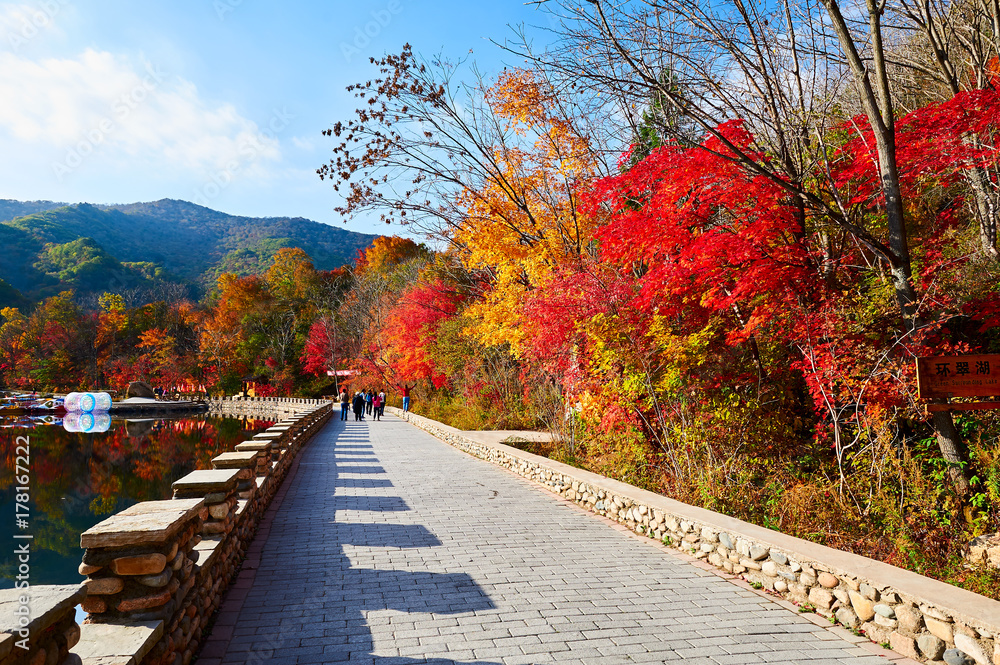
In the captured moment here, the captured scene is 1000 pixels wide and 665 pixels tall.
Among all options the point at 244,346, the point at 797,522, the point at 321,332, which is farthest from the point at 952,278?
the point at 244,346

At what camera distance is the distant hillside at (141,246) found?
74125mm

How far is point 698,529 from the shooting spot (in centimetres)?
600

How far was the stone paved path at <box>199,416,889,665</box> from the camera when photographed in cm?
376

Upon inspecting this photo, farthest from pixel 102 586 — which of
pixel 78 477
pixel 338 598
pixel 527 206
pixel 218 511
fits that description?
pixel 78 477

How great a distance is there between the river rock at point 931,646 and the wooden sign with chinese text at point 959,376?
7.36 ft

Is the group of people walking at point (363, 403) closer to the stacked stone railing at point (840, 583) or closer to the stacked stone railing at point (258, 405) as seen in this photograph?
the stacked stone railing at point (258, 405)

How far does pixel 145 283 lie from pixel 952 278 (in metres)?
89.1

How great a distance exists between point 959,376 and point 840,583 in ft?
7.21

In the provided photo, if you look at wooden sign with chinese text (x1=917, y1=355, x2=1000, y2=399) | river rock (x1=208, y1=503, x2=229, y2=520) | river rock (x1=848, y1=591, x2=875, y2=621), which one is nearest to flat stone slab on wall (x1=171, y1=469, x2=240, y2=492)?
river rock (x1=208, y1=503, x2=229, y2=520)

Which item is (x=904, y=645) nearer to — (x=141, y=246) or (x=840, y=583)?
(x=840, y=583)

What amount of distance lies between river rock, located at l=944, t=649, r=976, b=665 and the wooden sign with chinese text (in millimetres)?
2333

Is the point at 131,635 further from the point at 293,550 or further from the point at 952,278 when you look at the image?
the point at 952,278

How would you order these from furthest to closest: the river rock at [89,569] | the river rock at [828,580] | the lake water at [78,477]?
the lake water at [78,477] → the river rock at [828,580] → the river rock at [89,569]

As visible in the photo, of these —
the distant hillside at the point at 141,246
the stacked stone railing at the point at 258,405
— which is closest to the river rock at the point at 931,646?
the stacked stone railing at the point at 258,405
